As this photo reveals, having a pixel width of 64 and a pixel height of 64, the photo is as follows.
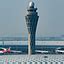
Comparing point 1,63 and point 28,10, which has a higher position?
point 28,10

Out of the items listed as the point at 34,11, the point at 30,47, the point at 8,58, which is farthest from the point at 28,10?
the point at 8,58

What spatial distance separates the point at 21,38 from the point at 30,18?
239 ft

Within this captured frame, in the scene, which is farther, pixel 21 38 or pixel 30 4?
pixel 21 38

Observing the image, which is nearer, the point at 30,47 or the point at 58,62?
the point at 58,62

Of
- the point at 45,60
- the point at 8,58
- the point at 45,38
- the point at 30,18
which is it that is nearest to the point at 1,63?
the point at 8,58

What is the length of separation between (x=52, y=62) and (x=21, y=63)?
9.76 feet

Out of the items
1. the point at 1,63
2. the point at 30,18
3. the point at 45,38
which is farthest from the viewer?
the point at 45,38

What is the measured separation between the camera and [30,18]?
2744 inches

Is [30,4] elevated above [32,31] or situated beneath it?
elevated above

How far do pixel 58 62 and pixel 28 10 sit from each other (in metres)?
31.2

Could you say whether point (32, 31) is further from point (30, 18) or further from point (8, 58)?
point (8, 58)

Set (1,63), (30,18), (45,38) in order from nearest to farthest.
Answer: (1,63)
(30,18)
(45,38)

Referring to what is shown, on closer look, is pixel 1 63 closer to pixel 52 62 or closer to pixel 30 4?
pixel 52 62

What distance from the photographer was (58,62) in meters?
40.3
